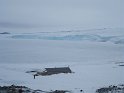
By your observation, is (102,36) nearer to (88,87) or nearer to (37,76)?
(37,76)

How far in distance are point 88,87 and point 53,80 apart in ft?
5.12

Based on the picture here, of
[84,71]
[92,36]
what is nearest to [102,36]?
[92,36]

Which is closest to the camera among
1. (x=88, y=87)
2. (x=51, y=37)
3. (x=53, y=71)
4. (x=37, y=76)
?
(x=88, y=87)

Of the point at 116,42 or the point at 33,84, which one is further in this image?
the point at 116,42

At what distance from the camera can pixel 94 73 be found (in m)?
9.44

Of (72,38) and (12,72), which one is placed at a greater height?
(72,38)

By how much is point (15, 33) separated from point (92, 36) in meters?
9.03

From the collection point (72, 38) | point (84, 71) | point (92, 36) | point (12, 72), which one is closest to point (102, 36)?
point (92, 36)

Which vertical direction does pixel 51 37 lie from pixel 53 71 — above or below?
above

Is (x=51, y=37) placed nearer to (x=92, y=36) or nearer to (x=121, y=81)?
(x=92, y=36)

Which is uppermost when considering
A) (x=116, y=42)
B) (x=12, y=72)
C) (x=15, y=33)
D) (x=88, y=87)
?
(x=15, y=33)

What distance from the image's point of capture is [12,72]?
9.05 meters

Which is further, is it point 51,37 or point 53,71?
point 51,37

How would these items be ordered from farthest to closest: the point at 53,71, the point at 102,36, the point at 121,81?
the point at 102,36 < the point at 53,71 < the point at 121,81
